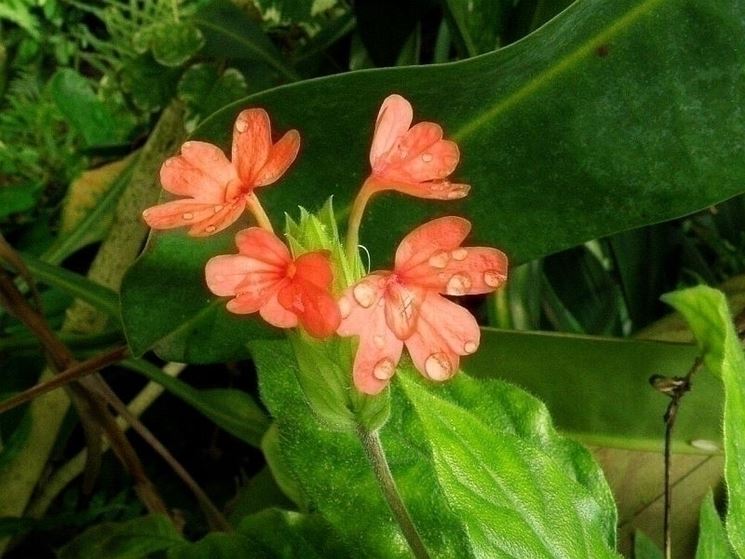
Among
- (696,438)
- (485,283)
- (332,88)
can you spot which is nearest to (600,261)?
(696,438)

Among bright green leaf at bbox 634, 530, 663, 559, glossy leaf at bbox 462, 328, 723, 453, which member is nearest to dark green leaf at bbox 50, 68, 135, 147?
glossy leaf at bbox 462, 328, 723, 453

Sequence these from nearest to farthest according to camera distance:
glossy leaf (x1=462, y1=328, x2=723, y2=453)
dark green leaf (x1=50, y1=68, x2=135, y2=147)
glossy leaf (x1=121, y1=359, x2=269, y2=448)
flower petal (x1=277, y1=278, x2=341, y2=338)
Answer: flower petal (x1=277, y1=278, x2=341, y2=338), glossy leaf (x1=462, y1=328, x2=723, y2=453), glossy leaf (x1=121, y1=359, x2=269, y2=448), dark green leaf (x1=50, y1=68, x2=135, y2=147)

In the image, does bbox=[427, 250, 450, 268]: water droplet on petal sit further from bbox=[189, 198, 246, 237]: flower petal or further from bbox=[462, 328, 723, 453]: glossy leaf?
bbox=[462, 328, 723, 453]: glossy leaf

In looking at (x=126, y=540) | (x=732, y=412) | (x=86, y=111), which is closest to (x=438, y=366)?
(x=732, y=412)

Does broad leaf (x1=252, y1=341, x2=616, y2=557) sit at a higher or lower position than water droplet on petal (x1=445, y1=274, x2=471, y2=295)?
lower

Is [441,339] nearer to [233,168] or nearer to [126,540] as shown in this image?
[233,168]

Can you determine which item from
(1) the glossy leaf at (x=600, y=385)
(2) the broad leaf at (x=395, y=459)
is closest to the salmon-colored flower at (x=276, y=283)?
(2) the broad leaf at (x=395, y=459)

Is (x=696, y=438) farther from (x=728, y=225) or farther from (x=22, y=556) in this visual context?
(x=22, y=556)
